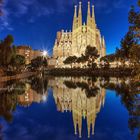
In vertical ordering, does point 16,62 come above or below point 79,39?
below

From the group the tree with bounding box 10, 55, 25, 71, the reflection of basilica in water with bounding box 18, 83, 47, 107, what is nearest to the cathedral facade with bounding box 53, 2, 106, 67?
the tree with bounding box 10, 55, 25, 71

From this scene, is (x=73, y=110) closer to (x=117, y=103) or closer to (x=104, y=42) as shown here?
(x=117, y=103)

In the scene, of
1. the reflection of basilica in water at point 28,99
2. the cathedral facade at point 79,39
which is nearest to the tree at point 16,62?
the reflection of basilica in water at point 28,99

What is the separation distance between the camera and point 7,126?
9.60 metres

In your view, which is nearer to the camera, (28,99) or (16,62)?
(28,99)

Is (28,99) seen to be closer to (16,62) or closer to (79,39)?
(16,62)

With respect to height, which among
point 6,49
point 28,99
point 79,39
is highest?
point 79,39

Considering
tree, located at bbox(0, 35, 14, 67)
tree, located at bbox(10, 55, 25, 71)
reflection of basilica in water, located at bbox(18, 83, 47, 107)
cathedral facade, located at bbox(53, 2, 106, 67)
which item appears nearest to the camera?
reflection of basilica in water, located at bbox(18, 83, 47, 107)

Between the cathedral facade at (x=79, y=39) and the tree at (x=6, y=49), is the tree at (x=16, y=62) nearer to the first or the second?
the tree at (x=6, y=49)

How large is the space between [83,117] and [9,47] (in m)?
28.2

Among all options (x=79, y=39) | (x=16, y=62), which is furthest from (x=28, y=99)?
(x=79, y=39)

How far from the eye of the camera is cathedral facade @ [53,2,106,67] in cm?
13964

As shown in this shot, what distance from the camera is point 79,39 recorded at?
468 ft

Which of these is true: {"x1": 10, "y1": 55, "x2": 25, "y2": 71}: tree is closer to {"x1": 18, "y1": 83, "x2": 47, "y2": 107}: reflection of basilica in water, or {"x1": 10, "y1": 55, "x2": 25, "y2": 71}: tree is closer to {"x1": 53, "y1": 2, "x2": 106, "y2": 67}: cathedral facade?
{"x1": 18, "y1": 83, "x2": 47, "y2": 107}: reflection of basilica in water
